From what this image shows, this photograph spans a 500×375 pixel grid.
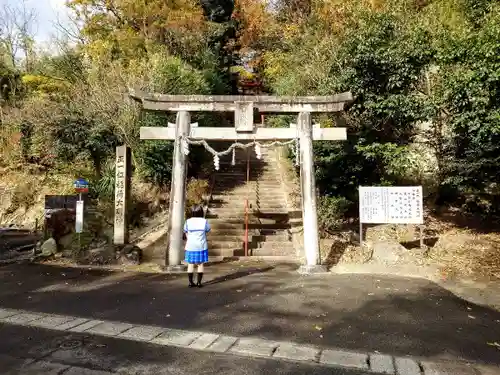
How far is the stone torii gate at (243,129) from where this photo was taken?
33.8 ft

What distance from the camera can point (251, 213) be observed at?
1456cm

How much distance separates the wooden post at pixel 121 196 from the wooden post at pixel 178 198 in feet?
8.01

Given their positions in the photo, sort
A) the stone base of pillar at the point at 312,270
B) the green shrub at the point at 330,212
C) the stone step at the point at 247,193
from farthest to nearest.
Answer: the stone step at the point at 247,193, the green shrub at the point at 330,212, the stone base of pillar at the point at 312,270

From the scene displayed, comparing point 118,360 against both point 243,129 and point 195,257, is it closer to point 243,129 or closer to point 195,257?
point 195,257

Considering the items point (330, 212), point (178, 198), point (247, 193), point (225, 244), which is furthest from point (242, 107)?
point (247, 193)

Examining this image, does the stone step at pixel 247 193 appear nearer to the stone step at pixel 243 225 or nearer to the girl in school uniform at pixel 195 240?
the stone step at pixel 243 225

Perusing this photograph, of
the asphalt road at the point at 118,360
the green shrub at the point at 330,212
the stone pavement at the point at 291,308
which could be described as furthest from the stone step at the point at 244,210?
the asphalt road at the point at 118,360

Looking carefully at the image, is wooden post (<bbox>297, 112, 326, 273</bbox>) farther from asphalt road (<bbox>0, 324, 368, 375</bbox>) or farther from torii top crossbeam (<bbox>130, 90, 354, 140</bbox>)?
asphalt road (<bbox>0, 324, 368, 375</bbox>)

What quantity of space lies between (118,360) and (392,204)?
8576 mm

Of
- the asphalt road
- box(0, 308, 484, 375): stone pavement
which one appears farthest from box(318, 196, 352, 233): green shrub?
the asphalt road

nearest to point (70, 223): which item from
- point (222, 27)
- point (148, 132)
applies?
point (148, 132)

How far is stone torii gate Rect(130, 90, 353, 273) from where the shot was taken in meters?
10.3

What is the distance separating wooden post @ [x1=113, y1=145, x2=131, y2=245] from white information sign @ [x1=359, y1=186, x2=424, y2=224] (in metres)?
6.79

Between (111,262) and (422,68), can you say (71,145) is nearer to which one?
(111,262)
